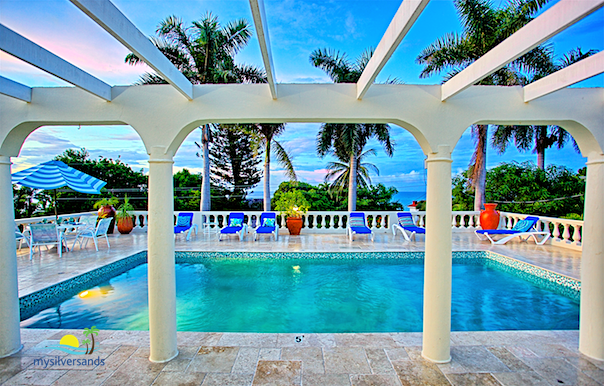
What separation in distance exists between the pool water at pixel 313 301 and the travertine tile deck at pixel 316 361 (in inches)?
30.6

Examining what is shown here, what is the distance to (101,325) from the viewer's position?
4.35 meters

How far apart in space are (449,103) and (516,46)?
838 mm

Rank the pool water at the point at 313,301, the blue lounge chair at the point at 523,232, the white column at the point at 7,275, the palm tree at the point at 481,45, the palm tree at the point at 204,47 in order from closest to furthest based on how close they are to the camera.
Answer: the white column at the point at 7,275, the pool water at the point at 313,301, the blue lounge chair at the point at 523,232, the palm tree at the point at 481,45, the palm tree at the point at 204,47

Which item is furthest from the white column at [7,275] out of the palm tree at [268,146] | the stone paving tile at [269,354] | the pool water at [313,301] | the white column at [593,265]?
the palm tree at [268,146]

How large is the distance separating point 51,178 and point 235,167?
11.4m

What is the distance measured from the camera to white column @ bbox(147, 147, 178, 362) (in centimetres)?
308

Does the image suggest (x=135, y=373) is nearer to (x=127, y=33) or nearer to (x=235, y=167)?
(x=127, y=33)

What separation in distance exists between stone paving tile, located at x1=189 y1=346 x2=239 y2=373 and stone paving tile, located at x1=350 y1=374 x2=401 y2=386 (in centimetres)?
127

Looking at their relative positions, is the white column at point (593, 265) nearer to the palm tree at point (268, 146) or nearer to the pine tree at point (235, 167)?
the palm tree at point (268, 146)

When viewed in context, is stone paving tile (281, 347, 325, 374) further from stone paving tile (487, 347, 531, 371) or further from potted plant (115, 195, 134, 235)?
potted plant (115, 195, 134, 235)

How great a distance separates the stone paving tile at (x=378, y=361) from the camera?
2.90 metres

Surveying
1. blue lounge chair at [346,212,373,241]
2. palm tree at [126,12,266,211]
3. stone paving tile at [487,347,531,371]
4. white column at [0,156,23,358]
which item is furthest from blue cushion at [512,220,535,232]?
white column at [0,156,23,358]

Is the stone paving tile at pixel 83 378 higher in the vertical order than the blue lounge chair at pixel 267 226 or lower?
lower

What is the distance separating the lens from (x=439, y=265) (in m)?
3.09
